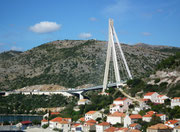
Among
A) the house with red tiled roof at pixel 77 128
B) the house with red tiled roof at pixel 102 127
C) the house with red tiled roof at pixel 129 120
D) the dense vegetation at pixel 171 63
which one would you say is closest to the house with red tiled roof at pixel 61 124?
the house with red tiled roof at pixel 77 128

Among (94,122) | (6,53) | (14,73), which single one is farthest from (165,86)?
(6,53)

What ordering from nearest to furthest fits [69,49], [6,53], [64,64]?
[64,64], [69,49], [6,53]

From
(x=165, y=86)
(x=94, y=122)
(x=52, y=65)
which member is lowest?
(x=94, y=122)

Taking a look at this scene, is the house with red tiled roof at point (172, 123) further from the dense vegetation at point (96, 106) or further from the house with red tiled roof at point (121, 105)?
the dense vegetation at point (96, 106)

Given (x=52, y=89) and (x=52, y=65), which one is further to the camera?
(x=52, y=65)

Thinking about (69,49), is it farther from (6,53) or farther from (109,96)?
(109,96)

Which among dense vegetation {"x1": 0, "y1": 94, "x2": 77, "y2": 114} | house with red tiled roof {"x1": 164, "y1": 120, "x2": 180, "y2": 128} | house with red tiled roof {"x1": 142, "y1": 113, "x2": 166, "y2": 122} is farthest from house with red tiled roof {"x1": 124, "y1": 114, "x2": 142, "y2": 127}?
dense vegetation {"x1": 0, "y1": 94, "x2": 77, "y2": 114}

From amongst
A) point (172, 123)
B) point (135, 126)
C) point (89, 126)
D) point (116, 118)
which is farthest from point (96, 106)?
point (172, 123)
